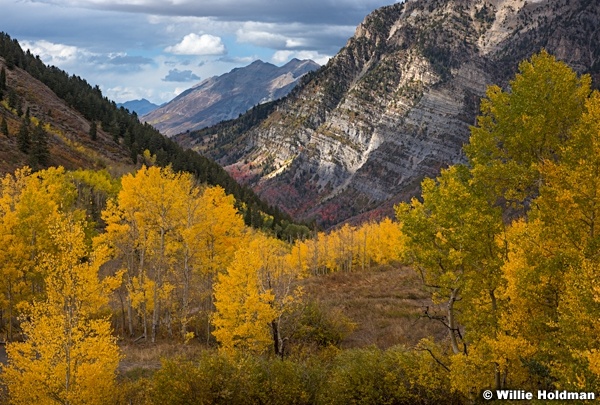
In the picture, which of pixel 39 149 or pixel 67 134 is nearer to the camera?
pixel 39 149

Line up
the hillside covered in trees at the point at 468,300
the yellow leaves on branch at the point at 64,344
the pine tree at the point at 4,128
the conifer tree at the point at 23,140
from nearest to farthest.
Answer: the hillside covered in trees at the point at 468,300, the yellow leaves on branch at the point at 64,344, the conifer tree at the point at 23,140, the pine tree at the point at 4,128

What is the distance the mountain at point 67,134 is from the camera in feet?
300

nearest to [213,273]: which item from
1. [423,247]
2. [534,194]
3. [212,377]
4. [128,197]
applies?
[128,197]

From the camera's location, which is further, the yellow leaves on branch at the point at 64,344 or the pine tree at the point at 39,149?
the pine tree at the point at 39,149

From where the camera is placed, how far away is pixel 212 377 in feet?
66.4

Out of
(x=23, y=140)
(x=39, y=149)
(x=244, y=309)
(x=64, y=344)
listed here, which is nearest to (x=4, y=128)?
(x=23, y=140)

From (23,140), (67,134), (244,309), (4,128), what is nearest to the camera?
(244,309)

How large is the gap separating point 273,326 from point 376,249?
7675cm

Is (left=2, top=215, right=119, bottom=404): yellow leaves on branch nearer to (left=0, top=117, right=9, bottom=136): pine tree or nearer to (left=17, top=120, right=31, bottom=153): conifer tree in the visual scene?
(left=17, top=120, right=31, bottom=153): conifer tree

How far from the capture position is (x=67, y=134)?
120 meters

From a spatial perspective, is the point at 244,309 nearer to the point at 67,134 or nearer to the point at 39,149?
the point at 39,149

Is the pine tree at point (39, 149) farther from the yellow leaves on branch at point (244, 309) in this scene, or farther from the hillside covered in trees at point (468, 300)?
the hillside covered in trees at point (468, 300)

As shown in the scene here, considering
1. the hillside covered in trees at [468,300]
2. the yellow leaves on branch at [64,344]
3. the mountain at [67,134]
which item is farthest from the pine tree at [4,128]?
the yellow leaves on branch at [64,344]

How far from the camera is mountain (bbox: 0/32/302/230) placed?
300 feet
